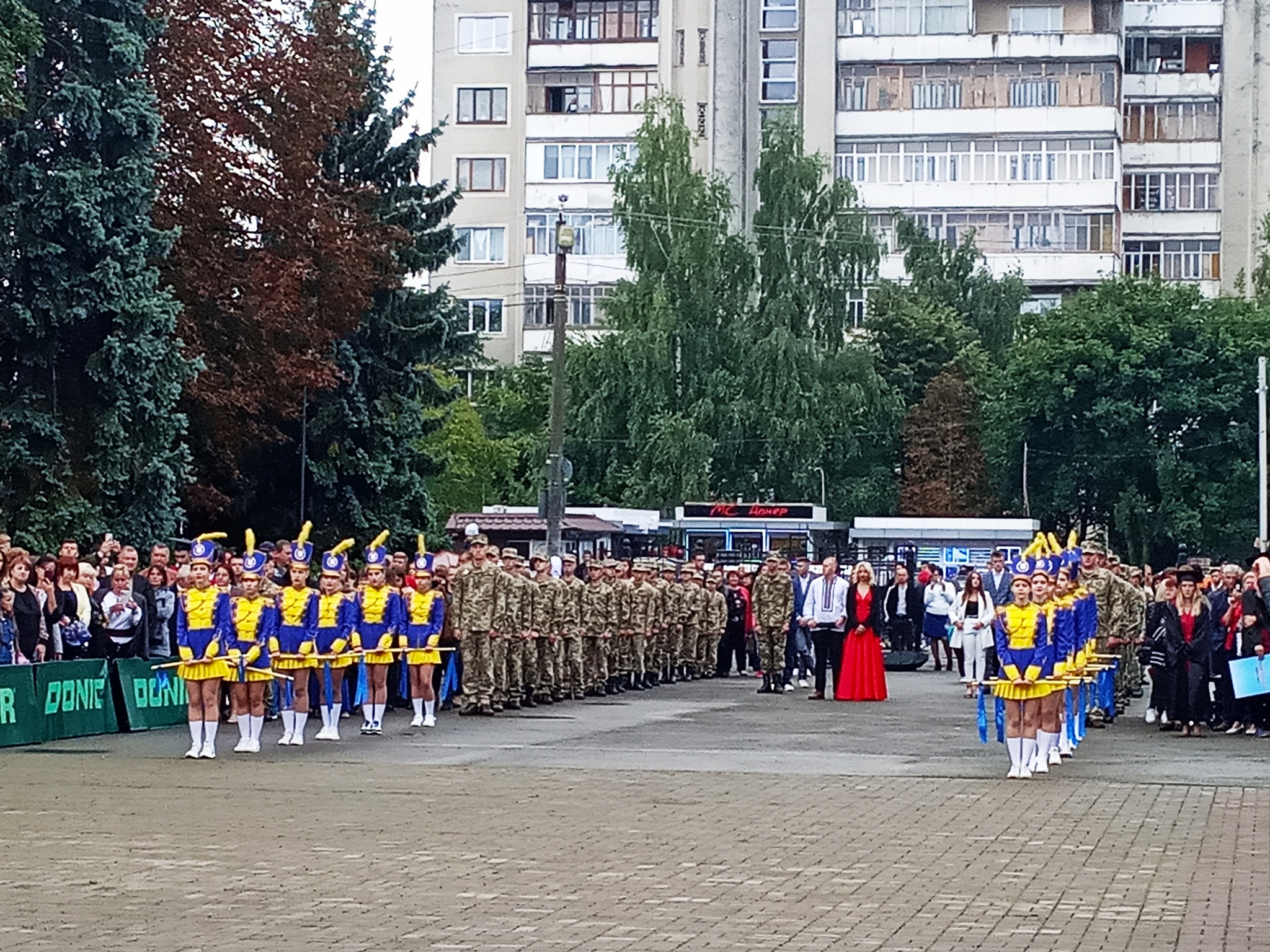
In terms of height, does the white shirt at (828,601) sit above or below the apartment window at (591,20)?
below

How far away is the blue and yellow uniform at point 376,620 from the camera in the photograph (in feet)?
78.2

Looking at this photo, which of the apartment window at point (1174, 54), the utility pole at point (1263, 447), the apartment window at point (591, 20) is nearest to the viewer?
the utility pole at point (1263, 447)

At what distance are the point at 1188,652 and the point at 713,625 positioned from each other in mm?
13600

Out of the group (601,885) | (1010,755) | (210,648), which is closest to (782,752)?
(1010,755)

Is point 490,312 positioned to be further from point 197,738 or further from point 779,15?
point 197,738

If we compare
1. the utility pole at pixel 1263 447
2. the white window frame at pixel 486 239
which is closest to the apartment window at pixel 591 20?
the white window frame at pixel 486 239

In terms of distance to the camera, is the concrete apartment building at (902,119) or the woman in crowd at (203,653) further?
the concrete apartment building at (902,119)

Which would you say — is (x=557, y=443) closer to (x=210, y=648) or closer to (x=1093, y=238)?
(x=210, y=648)

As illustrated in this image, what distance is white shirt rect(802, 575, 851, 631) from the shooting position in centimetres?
3116

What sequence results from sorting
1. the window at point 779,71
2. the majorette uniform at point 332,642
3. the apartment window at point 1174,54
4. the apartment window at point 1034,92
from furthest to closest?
the window at point 779,71 < the apartment window at point 1174,54 < the apartment window at point 1034,92 < the majorette uniform at point 332,642

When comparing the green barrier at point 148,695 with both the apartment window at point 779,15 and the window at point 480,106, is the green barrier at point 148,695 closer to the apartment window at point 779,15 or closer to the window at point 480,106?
the apartment window at point 779,15

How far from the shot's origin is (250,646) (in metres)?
21.4

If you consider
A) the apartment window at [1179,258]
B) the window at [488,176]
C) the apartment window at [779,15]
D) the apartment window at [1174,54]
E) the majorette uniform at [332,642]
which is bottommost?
the majorette uniform at [332,642]

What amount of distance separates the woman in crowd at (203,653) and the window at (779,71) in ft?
210
